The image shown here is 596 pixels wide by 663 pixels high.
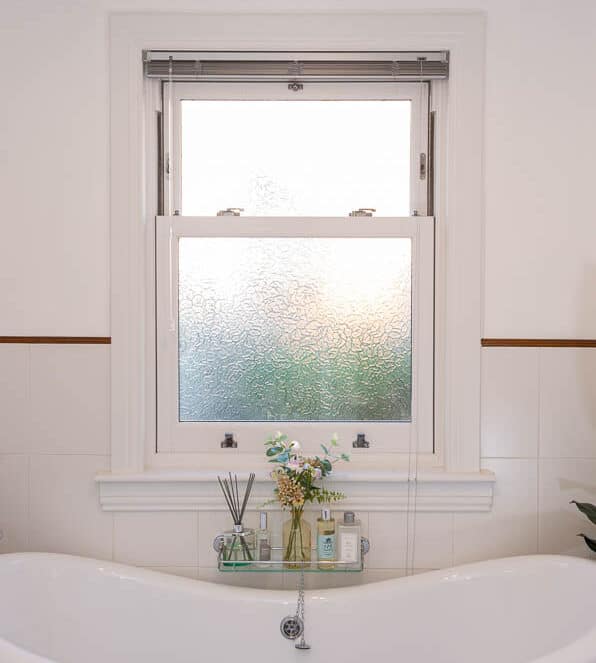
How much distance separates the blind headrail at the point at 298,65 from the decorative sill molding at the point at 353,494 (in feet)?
3.88

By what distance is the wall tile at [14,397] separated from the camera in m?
2.05

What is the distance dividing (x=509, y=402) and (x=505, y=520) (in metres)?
0.36

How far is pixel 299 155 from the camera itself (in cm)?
213

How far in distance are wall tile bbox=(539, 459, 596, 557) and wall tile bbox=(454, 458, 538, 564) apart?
29 millimetres

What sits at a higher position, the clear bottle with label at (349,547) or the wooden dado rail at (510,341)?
the wooden dado rail at (510,341)

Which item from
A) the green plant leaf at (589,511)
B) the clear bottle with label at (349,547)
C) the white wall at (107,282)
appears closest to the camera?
the green plant leaf at (589,511)

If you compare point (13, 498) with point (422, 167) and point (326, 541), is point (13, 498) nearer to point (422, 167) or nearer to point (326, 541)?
point (326, 541)

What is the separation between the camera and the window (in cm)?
211

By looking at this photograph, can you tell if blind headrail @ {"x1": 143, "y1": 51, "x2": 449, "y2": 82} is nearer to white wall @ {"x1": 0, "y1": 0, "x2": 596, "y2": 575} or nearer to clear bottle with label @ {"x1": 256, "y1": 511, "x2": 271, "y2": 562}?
white wall @ {"x1": 0, "y1": 0, "x2": 596, "y2": 575}

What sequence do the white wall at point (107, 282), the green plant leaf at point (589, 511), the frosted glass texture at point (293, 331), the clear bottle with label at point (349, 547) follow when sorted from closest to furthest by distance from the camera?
the green plant leaf at point (589, 511)
the clear bottle with label at point (349, 547)
the white wall at point (107, 282)
the frosted glass texture at point (293, 331)

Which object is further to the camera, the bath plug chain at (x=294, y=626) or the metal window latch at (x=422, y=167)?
the metal window latch at (x=422, y=167)

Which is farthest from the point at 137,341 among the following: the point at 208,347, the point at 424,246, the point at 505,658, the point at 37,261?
the point at 505,658

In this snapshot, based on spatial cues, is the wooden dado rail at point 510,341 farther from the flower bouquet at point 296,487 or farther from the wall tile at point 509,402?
the flower bouquet at point 296,487

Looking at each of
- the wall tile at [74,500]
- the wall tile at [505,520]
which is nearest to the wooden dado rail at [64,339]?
the wall tile at [74,500]
